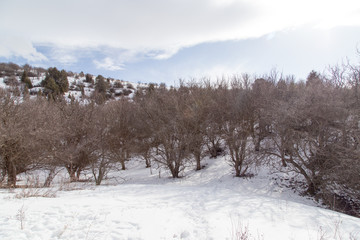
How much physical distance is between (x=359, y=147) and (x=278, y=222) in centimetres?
554

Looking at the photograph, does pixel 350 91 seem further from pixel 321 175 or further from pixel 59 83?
pixel 59 83

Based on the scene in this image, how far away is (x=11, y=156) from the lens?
8320mm

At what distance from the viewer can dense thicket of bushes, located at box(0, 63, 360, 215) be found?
319 inches

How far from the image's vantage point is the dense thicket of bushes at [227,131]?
8094 millimetres

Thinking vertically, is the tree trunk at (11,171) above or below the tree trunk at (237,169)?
above

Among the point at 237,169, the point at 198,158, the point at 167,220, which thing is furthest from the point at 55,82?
the point at 167,220

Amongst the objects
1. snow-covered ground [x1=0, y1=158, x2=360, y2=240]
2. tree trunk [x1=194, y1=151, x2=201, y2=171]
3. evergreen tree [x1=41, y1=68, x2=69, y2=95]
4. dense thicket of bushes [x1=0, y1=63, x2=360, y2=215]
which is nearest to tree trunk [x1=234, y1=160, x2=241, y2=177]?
dense thicket of bushes [x1=0, y1=63, x2=360, y2=215]

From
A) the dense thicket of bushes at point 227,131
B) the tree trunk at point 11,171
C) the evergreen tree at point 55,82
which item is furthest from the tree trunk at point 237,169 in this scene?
the evergreen tree at point 55,82

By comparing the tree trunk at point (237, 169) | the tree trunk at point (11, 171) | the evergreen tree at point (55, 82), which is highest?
the evergreen tree at point (55, 82)

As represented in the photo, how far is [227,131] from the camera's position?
12344mm

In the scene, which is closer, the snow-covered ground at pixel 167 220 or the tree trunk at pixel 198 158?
the snow-covered ground at pixel 167 220

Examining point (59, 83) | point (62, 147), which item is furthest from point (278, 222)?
point (59, 83)

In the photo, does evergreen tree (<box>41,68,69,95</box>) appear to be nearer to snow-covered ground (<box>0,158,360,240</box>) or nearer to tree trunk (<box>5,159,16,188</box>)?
tree trunk (<box>5,159,16,188</box>)

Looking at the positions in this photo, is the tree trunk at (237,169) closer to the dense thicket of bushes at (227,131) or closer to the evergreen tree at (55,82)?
the dense thicket of bushes at (227,131)
